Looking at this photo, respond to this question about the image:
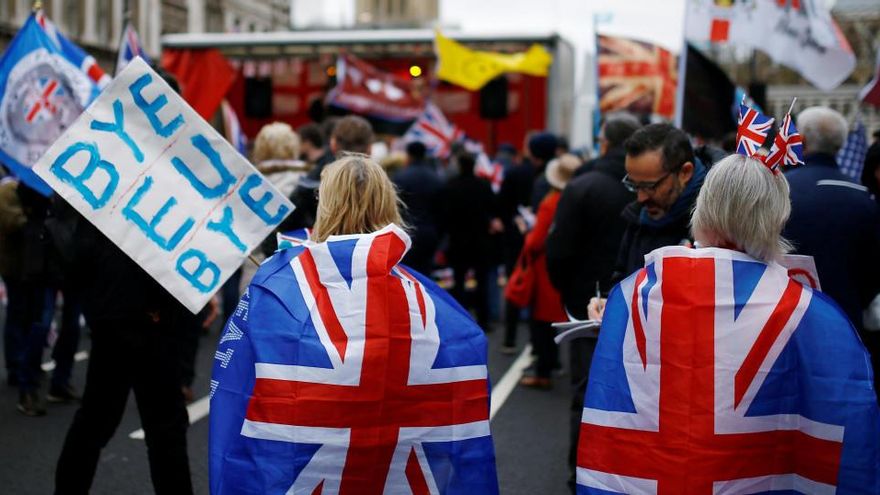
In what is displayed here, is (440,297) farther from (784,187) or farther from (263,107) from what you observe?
(263,107)

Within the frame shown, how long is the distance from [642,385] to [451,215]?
8.06 meters

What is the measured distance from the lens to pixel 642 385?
296cm

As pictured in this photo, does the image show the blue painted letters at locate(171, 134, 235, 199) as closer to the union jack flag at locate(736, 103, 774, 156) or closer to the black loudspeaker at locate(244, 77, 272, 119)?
the union jack flag at locate(736, 103, 774, 156)

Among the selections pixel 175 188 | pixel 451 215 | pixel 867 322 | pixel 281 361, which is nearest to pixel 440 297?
pixel 281 361

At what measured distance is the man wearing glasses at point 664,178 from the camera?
13.0 feet

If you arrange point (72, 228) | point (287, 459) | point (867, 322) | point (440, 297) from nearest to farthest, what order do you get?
point (287, 459) < point (440, 297) < point (867, 322) < point (72, 228)

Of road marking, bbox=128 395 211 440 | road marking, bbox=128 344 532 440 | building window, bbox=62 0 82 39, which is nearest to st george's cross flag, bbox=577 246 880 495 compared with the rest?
road marking, bbox=128 344 532 440

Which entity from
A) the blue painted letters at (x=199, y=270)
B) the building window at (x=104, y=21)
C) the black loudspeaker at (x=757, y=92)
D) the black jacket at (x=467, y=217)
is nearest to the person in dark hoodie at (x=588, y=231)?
the blue painted letters at (x=199, y=270)

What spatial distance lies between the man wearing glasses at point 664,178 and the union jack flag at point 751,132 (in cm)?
76

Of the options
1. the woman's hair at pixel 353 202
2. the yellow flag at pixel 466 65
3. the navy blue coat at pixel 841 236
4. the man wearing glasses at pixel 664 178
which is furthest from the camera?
the yellow flag at pixel 466 65

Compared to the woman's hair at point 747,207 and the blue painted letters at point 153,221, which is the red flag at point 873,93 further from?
the blue painted letters at point 153,221

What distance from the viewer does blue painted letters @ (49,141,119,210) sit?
156 inches

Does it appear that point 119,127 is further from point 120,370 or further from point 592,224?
point 592,224

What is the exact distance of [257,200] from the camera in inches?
165
